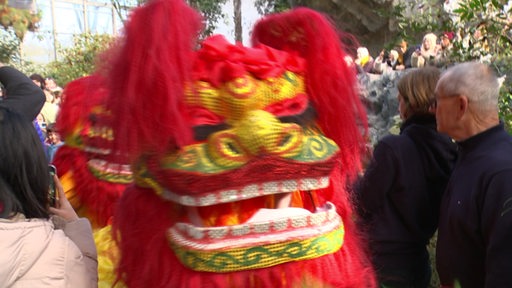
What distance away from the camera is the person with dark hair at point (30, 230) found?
1.26m

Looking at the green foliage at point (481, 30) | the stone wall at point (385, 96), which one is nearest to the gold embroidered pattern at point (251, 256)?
the green foliage at point (481, 30)

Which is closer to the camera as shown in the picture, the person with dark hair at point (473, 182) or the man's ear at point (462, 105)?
the person with dark hair at point (473, 182)

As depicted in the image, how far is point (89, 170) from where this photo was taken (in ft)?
5.74

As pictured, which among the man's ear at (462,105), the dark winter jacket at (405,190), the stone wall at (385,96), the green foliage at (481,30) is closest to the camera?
the man's ear at (462,105)

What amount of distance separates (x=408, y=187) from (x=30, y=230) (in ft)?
4.63

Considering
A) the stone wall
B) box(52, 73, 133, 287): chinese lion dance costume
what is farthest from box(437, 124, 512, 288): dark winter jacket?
the stone wall

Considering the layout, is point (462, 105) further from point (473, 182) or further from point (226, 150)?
point (226, 150)

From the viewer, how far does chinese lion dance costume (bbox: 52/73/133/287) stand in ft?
5.31

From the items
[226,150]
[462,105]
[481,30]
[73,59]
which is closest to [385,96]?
[481,30]

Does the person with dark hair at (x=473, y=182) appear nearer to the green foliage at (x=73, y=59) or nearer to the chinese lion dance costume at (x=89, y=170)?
the chinese lion dance costume at (x=89, y=170)

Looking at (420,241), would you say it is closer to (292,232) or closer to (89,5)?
(292,232)

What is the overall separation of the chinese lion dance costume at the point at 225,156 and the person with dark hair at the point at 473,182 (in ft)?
2.03

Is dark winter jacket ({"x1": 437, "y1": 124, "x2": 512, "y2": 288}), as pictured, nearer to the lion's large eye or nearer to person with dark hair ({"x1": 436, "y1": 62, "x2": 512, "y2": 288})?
person with dark hair ({"x1": 436, "y1": 62, "x2": 512, "y2": 288})

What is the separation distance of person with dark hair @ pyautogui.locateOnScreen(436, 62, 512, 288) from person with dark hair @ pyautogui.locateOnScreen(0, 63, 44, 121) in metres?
1.50
